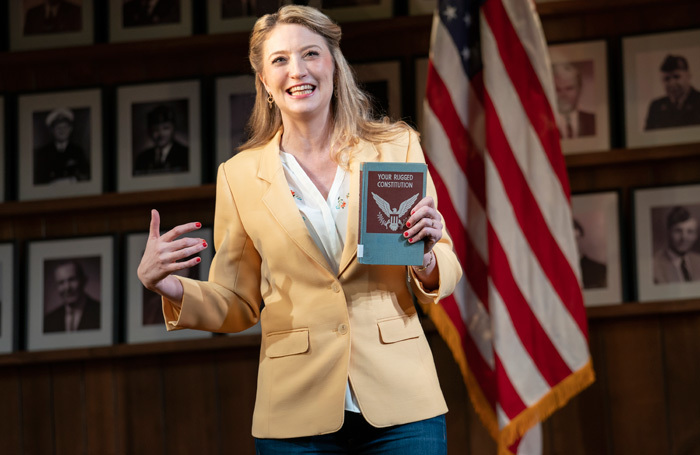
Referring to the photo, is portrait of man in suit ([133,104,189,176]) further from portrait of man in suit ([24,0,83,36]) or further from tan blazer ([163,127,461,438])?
tan blazer ([163,127,461,438])

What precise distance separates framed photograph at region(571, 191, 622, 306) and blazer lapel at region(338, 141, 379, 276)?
1.79 metres

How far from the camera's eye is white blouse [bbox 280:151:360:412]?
168 centimetres

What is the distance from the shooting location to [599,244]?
329 cm

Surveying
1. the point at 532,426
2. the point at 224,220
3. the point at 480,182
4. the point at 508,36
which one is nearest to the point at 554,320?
the point at 532,426

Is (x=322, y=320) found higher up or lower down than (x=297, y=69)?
lower down

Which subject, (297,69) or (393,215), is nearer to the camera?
(393,215)

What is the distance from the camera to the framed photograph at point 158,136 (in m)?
3.49

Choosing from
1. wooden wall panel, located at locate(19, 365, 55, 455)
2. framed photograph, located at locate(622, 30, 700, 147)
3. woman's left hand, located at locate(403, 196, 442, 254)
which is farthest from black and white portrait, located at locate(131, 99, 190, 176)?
woman's left hand, located at locate(403, 196, 442, 254)

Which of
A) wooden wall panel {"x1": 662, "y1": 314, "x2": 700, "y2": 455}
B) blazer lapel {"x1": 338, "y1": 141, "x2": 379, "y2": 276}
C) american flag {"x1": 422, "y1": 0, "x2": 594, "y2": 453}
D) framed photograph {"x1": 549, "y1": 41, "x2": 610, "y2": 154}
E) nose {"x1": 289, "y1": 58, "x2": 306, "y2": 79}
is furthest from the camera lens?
framed photograph {"x1": 549, "y1": 41, "x2": 610, "y2": 154}

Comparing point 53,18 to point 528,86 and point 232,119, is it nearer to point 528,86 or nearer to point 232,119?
point 232,119

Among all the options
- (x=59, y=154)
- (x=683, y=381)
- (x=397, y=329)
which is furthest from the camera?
(x=59, y=154)

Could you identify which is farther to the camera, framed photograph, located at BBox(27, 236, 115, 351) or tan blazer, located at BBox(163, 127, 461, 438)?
framed photograph, located at BBox(27, 236, 115, 351)

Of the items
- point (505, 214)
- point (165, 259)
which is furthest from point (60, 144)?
point (165, 259)

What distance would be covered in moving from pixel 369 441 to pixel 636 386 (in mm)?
2038
